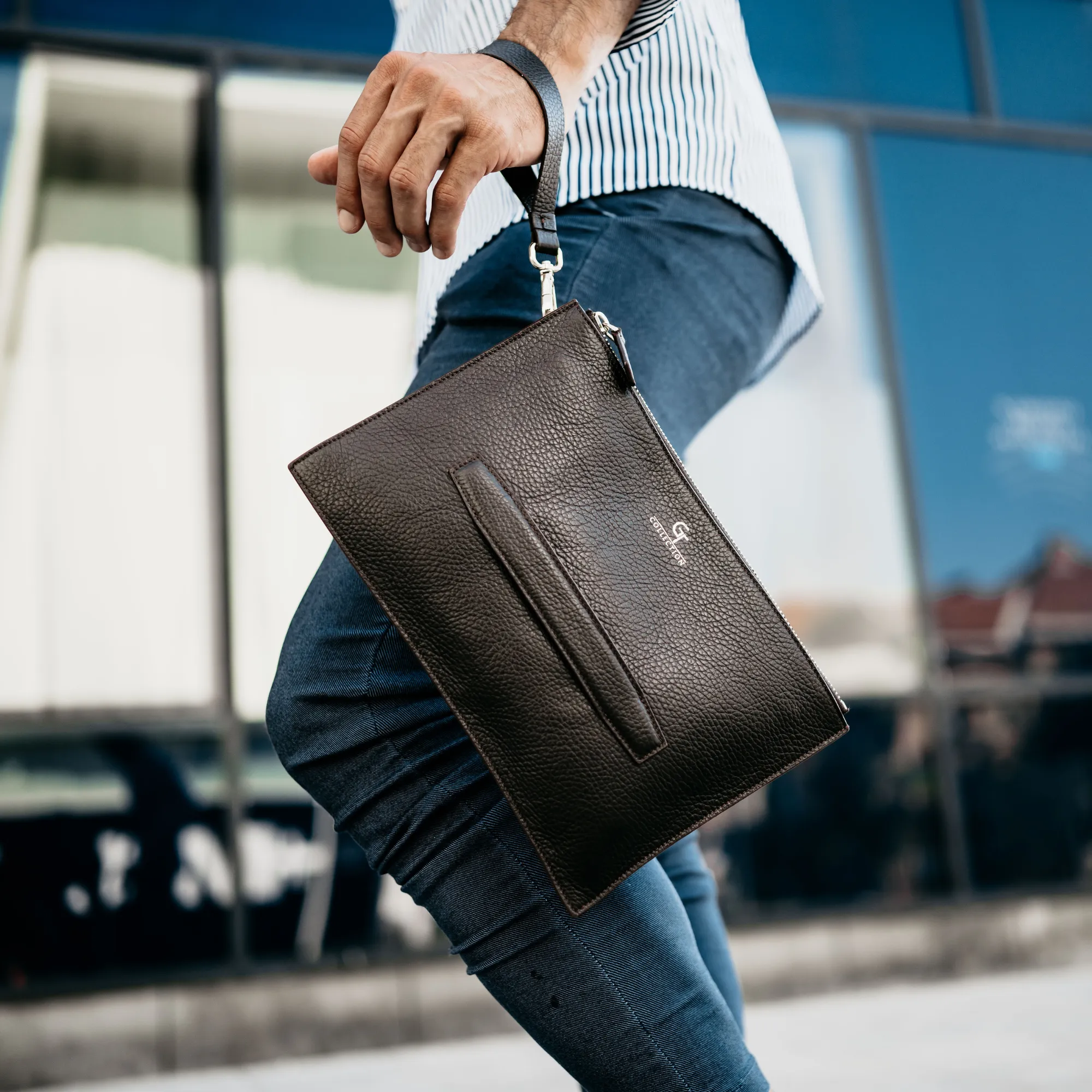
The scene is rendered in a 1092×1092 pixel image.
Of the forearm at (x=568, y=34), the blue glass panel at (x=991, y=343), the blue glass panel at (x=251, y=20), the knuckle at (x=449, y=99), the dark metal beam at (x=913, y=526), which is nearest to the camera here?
the knuckle at (x=449, y=99)

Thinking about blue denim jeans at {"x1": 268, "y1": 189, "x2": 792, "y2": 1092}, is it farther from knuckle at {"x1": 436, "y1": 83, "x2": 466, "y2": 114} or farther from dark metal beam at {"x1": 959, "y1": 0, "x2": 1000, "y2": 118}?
dark metal beam at {"x1": 959, "y1": 0, "x2": 1000, "y2": 118}

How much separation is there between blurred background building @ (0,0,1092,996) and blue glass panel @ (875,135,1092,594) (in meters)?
0.01

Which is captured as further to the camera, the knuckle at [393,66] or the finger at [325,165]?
the finger at [325,165]

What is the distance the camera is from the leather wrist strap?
0.98 metres

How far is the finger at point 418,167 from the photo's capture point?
0.91 m

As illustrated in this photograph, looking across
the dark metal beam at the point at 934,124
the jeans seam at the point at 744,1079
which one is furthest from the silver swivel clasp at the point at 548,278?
the dark metal beam at the point at 934,124

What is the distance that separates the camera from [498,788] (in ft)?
3.27

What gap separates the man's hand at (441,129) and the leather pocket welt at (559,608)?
21cm

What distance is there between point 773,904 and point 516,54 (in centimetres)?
348

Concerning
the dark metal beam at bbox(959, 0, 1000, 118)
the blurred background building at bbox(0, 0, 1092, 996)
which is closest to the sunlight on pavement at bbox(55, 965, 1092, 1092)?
the blurred background building at bbox(0, 0, 1092, 996)

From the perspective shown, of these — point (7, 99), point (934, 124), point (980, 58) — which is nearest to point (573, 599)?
point (7, 99)

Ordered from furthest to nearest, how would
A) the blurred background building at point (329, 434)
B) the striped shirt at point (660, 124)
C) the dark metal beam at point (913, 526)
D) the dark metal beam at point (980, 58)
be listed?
the dark metal beam at point (980, 58), the dark metal beam at point (913, 526), the blurred background building at point (329, 434), the striped shirt at point (660, 124)

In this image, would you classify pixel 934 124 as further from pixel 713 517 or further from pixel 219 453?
pixel 713 517

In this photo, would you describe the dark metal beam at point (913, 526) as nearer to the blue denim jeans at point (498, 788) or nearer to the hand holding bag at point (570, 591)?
the blue denim jeans at point (498, 788)
